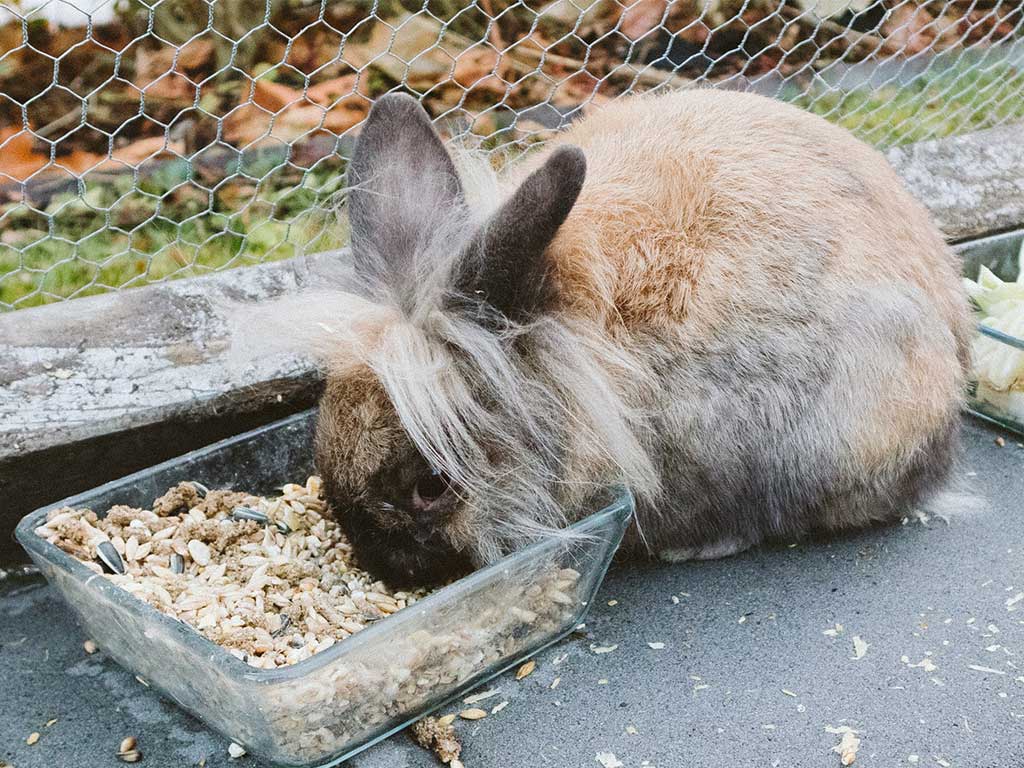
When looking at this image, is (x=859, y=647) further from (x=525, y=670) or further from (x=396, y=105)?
(x=396, y=105)

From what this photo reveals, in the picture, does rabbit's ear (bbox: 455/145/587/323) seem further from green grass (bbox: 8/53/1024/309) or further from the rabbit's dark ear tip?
green grass (bbox: 8/53/1024/309)

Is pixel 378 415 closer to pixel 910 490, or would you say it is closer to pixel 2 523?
pixel 2 523

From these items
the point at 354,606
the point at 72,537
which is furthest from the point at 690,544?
the point at 72,537

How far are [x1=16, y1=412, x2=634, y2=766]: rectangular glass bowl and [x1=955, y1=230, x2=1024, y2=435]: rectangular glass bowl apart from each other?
1.00 meters

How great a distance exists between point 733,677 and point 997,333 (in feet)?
3.27

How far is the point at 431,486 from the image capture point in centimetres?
160

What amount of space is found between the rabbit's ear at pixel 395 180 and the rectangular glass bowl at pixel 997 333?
1.19m

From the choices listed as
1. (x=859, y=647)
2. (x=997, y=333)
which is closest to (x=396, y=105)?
(x=859, y=647)

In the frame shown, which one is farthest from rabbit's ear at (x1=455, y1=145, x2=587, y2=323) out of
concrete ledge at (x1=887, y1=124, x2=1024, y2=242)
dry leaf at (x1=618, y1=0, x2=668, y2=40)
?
dry leaf at (x1=618, y1=0, x2=668, y2=40)

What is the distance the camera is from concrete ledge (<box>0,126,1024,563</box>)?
70.7 inches

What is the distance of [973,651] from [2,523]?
4.86ft

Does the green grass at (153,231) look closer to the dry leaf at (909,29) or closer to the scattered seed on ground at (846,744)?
the scattered seed on ground at (846,744)

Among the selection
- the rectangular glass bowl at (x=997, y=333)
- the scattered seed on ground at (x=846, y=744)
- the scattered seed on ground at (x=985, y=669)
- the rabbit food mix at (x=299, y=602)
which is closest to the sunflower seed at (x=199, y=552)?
the rabbit food mix at (x=299, y=602)

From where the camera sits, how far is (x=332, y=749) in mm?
1438
